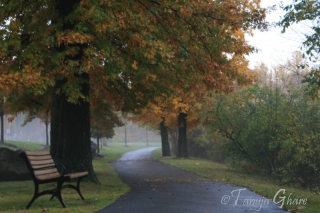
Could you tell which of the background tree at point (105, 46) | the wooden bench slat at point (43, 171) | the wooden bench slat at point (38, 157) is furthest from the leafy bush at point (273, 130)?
the wooden bench slat at point (38, 157)

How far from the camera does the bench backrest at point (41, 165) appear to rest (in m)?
8.16

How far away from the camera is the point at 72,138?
12.3m

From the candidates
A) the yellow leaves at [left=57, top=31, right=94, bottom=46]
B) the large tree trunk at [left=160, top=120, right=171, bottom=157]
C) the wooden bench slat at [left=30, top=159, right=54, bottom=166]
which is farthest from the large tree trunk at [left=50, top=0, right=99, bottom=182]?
the large tree trunk at [left=160, top=120, right=171, bottom=157]

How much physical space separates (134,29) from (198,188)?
534cm

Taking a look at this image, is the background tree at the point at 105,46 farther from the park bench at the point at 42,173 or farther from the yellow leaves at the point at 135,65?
the park bench at the point at 42,173

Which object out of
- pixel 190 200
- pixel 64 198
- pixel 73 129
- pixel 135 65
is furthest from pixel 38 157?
pixel 135 65

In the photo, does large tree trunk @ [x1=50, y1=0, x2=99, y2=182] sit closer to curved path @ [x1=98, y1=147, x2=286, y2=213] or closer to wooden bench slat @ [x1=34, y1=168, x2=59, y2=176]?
curved path @ [x1=98, y1=147, x2=286, y2=213]

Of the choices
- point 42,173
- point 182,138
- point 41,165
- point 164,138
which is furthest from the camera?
point 164,138

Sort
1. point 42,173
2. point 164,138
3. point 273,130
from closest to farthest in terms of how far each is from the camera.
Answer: point 42,173 → point 273,130 → point 164,138

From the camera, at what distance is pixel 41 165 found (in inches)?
338

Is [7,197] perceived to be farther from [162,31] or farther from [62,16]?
[162,31]

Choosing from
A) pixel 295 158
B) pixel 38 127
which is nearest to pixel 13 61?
pixel 295 158

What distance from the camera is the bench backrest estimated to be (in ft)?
26.8

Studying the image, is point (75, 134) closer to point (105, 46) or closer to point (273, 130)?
point (105, 46)
